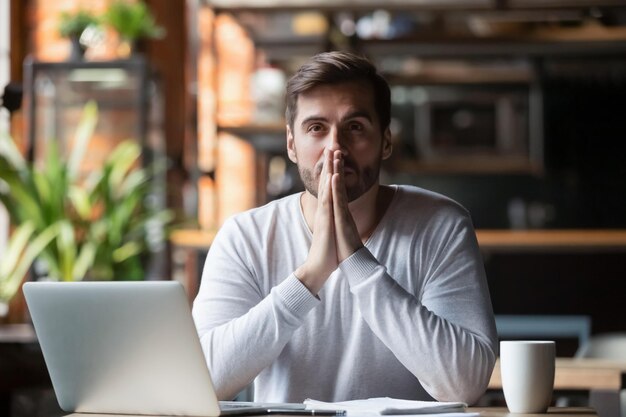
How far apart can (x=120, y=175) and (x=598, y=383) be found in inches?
126

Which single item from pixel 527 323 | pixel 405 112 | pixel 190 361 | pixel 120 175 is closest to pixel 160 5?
pixel 405 112

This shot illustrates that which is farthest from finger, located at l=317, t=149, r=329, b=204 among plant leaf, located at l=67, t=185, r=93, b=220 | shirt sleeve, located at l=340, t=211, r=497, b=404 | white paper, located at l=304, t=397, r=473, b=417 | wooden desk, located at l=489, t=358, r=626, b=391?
plant leaf, located at l=67, t=185, r=93, b=220

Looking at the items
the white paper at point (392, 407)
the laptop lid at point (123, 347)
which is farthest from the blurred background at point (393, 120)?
the white paper at point (392, 407)

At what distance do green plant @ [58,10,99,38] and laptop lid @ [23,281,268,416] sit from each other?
387 centimetres

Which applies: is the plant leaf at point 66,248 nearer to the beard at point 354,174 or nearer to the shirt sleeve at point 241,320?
the shirt sleeve at point 241,320

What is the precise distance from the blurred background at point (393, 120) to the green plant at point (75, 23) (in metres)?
0.01

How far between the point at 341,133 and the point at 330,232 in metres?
0.22

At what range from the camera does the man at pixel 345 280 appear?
1849mm

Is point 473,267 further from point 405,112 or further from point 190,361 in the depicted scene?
point 405,112

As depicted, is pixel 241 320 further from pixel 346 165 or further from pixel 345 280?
pixel 346 165

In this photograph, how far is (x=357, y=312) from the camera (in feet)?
6.54

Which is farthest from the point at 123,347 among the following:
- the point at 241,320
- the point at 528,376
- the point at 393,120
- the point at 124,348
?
the point at 393,120

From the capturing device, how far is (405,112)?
6.82 meters

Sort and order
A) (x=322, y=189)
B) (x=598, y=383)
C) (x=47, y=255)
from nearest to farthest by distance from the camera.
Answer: (x=322, y=189), (x=598, y=383), (x=47, y=255)
